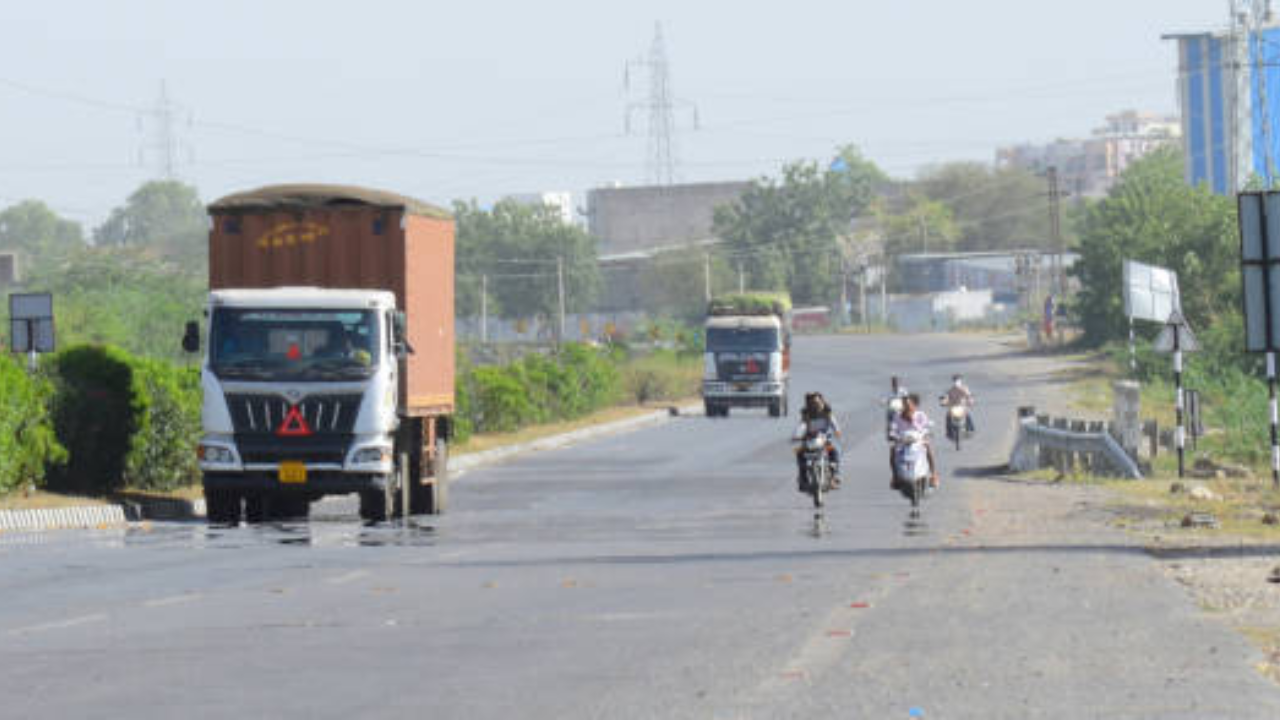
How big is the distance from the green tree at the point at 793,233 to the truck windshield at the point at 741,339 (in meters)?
98.0

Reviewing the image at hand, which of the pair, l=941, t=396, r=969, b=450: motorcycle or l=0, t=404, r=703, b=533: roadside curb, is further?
l=941, t=396, r=969, b=450: motorcycle

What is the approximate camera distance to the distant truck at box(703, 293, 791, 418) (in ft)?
229

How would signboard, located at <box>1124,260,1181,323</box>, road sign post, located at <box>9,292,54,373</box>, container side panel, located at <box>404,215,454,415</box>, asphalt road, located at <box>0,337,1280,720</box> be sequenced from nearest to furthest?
asphalt road, located at <box>0,337,1280,720</box>, container side panel, located at <box>404,215,454,415</box>, road sign post, located at <box>9,292,54,373</box>, signboard, located at <box>1124,260,1181,323</box>

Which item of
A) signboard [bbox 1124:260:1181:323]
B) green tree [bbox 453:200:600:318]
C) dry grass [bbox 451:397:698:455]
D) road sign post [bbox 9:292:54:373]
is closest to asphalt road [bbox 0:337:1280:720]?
road sign post [bbox 9:292:54:373]

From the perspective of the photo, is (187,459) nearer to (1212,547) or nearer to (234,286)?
(234,286)

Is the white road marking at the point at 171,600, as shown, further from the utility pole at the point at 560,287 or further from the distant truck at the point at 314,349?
the utility pole at the point at 560,287

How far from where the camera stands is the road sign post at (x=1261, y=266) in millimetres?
24906

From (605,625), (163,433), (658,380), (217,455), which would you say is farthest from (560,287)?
(605,625)

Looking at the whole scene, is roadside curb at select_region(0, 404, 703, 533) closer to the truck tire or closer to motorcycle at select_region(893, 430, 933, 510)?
the truck tire

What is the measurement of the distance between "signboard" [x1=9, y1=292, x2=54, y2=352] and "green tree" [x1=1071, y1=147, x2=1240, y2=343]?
4869cm

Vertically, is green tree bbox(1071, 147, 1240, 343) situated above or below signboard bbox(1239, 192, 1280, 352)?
above

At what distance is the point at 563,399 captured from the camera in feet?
210

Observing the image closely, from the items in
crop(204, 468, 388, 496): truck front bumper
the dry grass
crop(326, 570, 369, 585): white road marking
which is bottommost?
the dry grass

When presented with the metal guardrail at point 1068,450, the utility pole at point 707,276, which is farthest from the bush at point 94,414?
the utility pole at point 707,276
